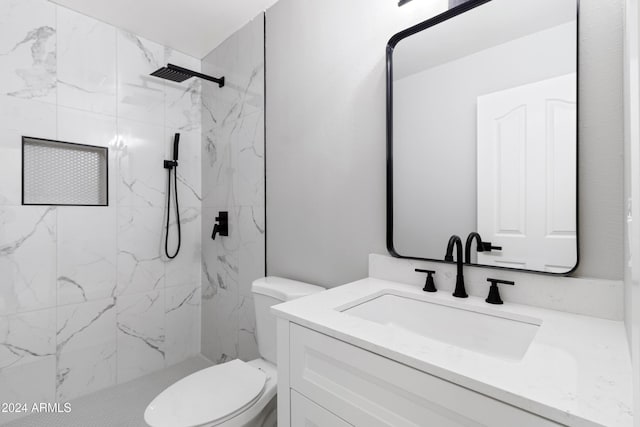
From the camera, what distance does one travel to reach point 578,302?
0.88 m

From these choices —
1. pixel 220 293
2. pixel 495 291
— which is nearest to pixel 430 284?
pixel 495 291

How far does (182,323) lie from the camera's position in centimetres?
233

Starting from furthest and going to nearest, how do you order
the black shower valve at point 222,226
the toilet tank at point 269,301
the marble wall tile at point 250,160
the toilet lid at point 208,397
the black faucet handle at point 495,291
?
the black shower valve at point 222,226 < the marble wall tile at point 250,160 < the toilet tank at point 269,301 < the toilet lid at point 208,397 < the black faucet handle at point 495,291

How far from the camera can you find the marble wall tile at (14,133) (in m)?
1.65

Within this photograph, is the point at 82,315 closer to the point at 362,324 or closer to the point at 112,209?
the point at 112,209

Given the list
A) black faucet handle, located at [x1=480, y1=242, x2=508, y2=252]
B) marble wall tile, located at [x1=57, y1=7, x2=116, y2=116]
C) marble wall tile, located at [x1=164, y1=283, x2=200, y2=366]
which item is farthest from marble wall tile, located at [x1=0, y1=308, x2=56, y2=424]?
black faucet handle, located at [x1=480, y1=242, x2=508, y2=252]

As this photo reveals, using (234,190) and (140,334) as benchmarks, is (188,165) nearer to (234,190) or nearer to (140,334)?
(234,190)

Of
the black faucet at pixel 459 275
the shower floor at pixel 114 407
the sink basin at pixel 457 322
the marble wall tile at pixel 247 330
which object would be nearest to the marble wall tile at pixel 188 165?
the marble wall tile at pixel 247 330

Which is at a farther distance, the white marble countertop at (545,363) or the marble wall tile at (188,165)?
the marble wall tile at (188,165)

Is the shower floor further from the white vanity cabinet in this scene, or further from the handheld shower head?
the handheld shower head

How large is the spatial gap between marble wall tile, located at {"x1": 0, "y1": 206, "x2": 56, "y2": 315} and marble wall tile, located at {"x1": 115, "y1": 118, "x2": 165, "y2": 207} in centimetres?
41

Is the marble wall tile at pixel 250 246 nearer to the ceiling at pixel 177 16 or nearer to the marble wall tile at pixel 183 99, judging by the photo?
the marble wall tile at pixel 183 99

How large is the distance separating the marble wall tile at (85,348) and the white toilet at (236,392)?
1.03 metres

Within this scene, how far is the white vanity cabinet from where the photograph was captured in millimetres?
573
